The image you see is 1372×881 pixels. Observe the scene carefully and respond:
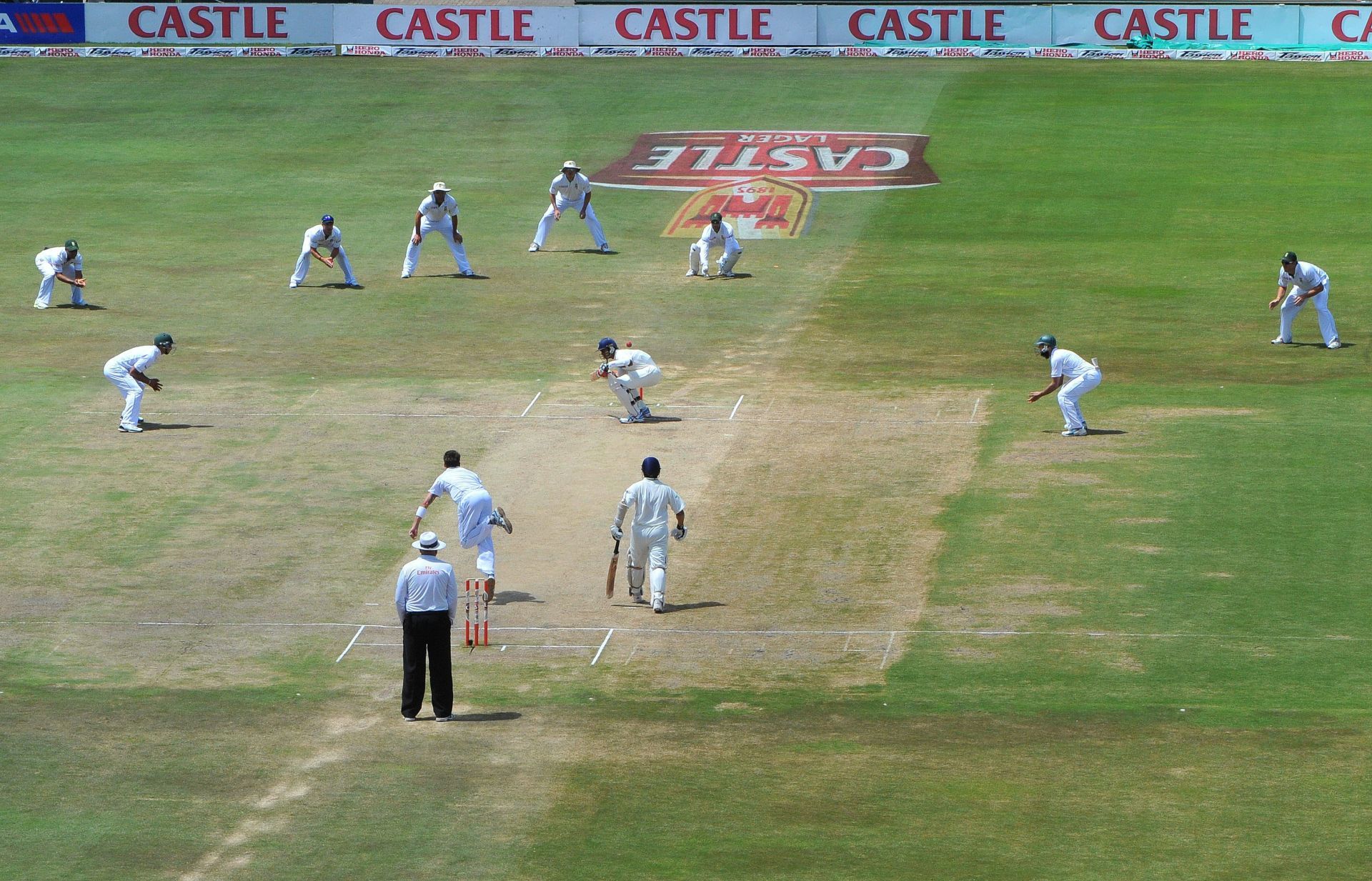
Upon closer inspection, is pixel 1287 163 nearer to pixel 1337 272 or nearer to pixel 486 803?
pixel 1337 272

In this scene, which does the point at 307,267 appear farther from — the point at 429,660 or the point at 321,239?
the point at 429,660

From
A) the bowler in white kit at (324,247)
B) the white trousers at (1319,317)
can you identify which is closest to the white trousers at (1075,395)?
the white trousers at (1319,317)

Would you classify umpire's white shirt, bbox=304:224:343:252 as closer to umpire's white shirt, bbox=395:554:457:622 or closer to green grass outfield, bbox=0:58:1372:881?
green grass outfield, bbox=0:58:1372:881

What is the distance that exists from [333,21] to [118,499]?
39088 mm

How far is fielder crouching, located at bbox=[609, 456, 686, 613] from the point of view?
21016 mm

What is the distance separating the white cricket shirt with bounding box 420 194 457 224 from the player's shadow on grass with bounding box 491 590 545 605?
17228mm

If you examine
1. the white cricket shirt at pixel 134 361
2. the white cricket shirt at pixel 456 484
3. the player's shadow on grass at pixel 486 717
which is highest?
the white cricket shirt at pixel 134 361

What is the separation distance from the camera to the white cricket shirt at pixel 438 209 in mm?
38156

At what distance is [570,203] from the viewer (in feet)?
133

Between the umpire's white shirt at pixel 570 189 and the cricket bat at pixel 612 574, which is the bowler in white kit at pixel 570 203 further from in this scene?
the cricket bat at pixel 612 574

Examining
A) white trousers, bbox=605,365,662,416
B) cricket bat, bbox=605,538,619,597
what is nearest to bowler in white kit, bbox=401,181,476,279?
white trousers, bbox=605,365,662,416

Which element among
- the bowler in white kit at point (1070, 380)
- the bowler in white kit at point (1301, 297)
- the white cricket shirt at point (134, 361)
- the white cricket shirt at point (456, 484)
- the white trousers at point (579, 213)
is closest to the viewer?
the white cricket shirt at point (456, 484)

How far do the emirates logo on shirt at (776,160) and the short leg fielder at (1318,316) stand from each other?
15.1 meters

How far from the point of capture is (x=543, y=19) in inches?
2429
